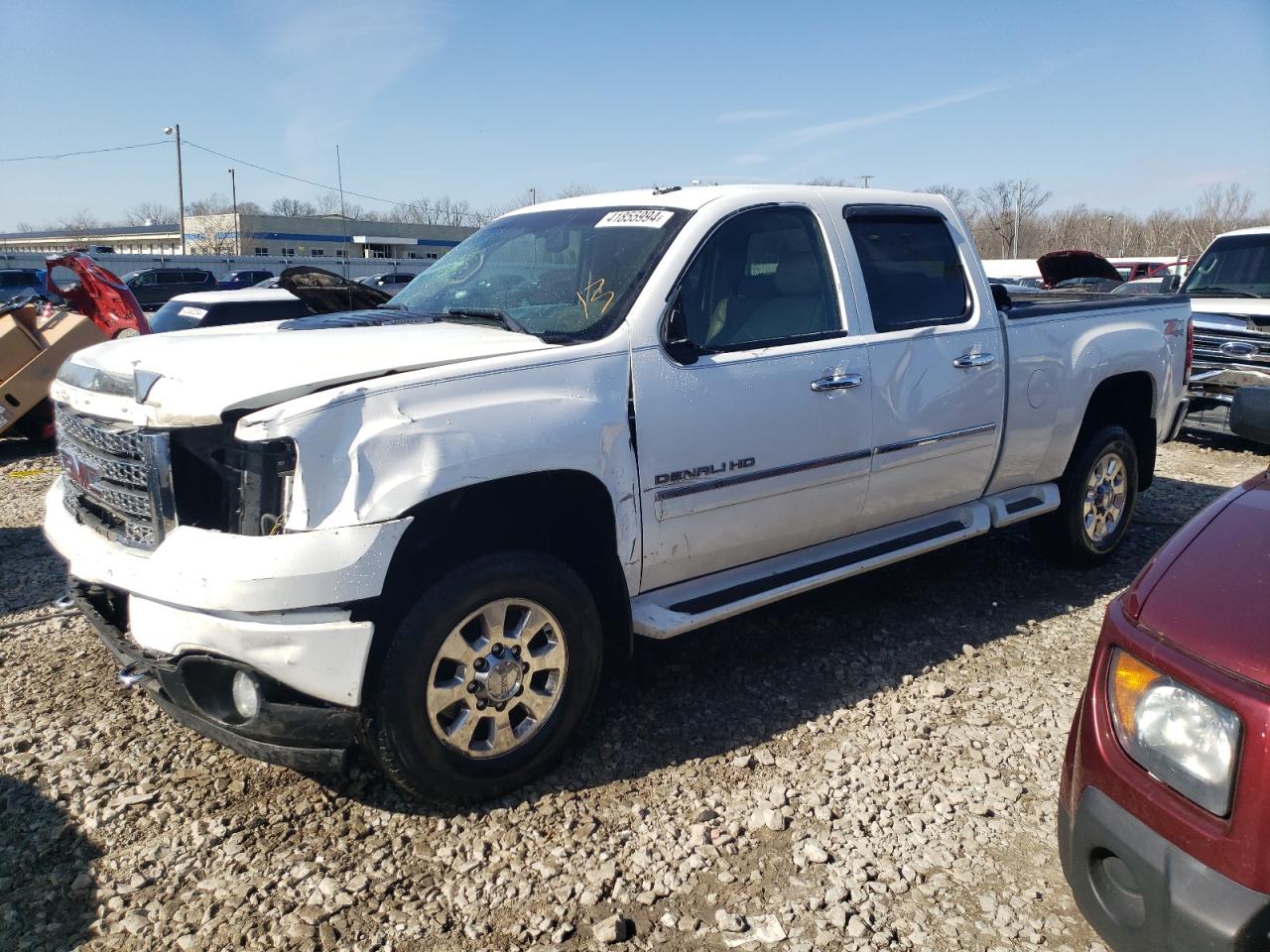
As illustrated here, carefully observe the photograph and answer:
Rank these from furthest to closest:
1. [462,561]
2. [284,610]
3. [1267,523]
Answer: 1. [462,561]
2. [284,610]
3. [1267,523]

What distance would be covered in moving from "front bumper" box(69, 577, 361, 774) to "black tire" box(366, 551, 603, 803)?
126mm

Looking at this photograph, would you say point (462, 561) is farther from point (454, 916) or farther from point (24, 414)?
point (24, 414)

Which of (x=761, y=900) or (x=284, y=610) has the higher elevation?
(x=284, y=610)

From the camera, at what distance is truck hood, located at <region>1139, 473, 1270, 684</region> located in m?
1.87

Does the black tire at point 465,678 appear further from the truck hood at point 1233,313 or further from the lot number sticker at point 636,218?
the truck hood at point 1233,313

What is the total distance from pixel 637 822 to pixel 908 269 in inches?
110

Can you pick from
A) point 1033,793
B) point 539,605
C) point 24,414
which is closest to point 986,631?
point 1033,793

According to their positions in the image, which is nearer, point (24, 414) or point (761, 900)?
point (761, 900)

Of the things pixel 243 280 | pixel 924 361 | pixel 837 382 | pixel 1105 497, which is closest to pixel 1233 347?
pixel 1105 497

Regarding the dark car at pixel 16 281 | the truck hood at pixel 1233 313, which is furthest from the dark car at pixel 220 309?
the dark car at pixel 16 281

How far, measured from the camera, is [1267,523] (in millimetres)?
2260

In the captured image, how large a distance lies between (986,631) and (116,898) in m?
3.80

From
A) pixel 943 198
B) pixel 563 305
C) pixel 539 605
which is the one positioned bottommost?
pixel 539 605

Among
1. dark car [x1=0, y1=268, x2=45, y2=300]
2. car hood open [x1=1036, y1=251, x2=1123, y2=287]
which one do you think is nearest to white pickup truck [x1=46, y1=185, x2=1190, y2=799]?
car hood open [x1=1036, y1=251, x2=1123, y2=287]
